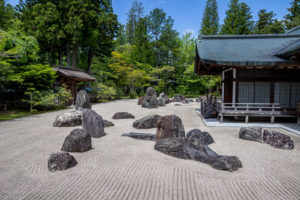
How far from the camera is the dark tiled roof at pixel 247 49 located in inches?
307

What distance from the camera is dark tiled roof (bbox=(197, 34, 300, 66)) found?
25.5ft

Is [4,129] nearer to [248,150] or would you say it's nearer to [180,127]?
[180,127]

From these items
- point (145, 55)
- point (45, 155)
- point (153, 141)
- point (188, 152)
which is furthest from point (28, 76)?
point (145, 55)

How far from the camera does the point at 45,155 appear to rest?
14.3 ft

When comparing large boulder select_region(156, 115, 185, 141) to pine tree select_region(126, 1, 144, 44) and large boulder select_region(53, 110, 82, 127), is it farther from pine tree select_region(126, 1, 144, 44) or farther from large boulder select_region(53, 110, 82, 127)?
pine tree select_region(126, 1, 144, 44)

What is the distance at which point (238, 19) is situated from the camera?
2869 centimetres

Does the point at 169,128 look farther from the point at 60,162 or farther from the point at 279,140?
the point at 279,140

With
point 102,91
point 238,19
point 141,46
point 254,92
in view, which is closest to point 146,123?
point 254,92

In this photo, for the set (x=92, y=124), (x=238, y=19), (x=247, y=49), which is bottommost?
(x=92, y=124)

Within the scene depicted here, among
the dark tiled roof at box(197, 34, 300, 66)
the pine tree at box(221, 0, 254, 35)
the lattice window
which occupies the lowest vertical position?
the lattice window

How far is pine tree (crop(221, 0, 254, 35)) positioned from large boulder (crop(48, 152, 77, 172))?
3204 centimetres

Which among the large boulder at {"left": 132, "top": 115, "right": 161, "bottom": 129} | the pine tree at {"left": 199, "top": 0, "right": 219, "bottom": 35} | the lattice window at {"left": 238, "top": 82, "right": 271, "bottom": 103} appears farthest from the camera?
the pine tree at {"left": 199, "top": 0, "right": 219, "bottom": 35}

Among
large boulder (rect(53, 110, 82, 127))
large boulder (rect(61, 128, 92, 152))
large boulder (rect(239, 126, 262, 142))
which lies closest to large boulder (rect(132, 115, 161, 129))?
large boulder (rect(53, 110, 82, 127))

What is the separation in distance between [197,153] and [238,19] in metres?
32.1
